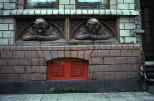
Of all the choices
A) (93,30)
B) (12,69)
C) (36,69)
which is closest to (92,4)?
(93,30)

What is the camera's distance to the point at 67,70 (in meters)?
9.31

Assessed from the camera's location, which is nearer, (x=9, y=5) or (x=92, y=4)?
(x=9, y=5)

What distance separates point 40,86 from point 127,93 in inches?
97.9

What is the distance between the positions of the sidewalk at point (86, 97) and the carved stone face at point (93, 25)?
187 centimetres

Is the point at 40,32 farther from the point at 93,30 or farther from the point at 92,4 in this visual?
the point at 92,4

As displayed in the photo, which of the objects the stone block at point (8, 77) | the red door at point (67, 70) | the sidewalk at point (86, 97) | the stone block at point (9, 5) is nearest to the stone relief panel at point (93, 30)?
the red door at point (67, 70)

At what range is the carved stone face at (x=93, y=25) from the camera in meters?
9.23

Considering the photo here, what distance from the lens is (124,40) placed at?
9.34m

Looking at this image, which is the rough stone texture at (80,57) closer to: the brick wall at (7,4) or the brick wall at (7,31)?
the brick wall at (7,31)

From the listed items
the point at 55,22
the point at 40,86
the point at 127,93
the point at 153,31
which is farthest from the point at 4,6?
the point at 153,31

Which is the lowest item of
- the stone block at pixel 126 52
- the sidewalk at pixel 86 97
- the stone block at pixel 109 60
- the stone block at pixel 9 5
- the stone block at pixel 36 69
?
the sidewalk at pixel 86 97

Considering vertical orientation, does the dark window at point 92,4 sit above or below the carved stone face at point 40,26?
above

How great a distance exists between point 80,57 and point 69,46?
1.49 feet

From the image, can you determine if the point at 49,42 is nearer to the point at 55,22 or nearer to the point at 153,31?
the point at 55,22
